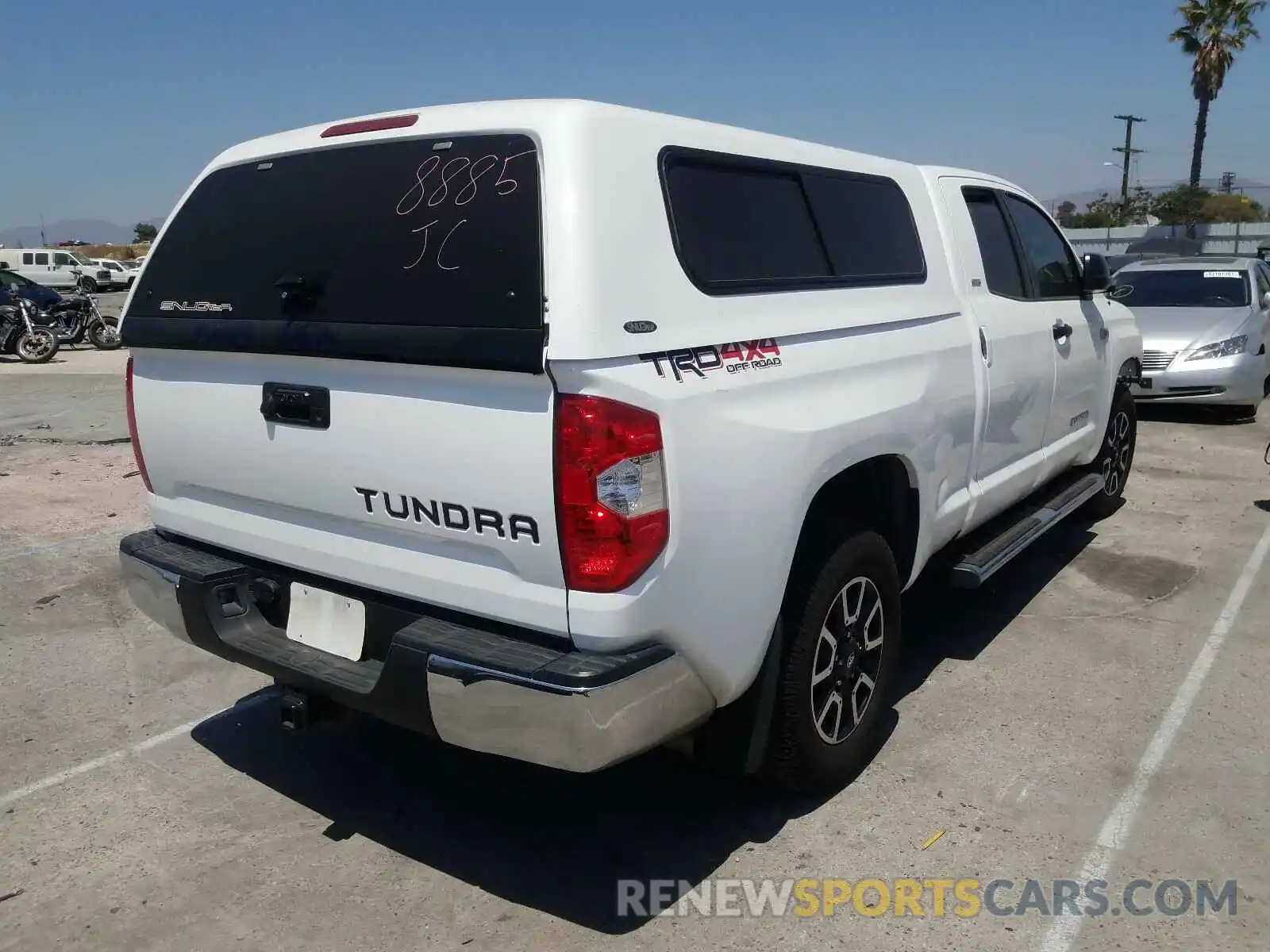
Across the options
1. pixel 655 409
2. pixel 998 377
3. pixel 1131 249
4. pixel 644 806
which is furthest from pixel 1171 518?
pixel 1131 249

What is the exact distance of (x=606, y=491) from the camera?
2.56 m

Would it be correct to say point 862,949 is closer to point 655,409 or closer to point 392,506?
point 655,409

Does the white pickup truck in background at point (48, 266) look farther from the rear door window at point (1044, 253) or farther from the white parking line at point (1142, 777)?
the white parking line at point (1142, 777)

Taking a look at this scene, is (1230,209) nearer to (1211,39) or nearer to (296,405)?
(1211,39)

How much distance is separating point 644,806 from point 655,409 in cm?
158

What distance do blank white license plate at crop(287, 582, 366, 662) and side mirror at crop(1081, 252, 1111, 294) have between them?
4169 millimetres

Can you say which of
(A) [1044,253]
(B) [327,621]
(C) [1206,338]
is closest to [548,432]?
(B) [327,621]

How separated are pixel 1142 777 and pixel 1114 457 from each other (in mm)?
3450

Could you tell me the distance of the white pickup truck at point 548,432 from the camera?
2.61 meters

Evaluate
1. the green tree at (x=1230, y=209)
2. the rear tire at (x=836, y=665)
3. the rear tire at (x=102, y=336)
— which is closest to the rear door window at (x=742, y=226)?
the rear tire at (x=836, y=665)

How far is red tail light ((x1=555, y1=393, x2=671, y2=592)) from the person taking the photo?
8.36 feet

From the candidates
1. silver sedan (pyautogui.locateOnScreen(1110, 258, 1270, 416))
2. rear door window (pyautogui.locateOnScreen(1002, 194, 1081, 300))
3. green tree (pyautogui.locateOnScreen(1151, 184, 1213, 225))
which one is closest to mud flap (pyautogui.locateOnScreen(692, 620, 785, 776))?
rear door window (pyautogui.locateOnScreen(1002, 194, 1081, 300))

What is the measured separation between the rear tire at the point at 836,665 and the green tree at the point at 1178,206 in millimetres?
48122

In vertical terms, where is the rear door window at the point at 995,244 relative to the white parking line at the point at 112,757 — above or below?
above
